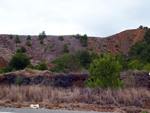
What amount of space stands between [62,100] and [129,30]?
254ft

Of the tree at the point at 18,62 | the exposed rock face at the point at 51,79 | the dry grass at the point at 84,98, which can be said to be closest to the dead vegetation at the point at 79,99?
the dry grass at the point at 84,98

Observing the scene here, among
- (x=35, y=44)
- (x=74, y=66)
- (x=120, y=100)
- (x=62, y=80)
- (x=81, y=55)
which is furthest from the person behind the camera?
(x=35, y=44)

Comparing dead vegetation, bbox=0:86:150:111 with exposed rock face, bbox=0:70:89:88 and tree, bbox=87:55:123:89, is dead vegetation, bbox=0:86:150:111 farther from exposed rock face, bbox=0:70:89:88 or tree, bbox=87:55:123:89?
exposed rock face, bbox=0:70:89:88

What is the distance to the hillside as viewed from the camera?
5885cm

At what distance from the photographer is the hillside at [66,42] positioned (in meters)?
58.8

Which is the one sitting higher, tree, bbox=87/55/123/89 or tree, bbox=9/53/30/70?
tree, bbox=87/55/123/89

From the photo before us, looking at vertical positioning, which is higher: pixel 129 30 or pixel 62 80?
pixel 129 30

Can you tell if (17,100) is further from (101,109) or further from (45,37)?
(45,37)

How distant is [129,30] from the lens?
79.9m

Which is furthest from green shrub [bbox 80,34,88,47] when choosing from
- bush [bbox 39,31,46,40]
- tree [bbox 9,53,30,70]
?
tree [bbox 9,53,30,70]

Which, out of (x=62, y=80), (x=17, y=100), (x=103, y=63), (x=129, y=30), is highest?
(x=129, y=30)

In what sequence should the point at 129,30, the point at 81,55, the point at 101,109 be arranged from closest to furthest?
1. the point at 101,109
2. the point at 81,55
3. the point at 129,30

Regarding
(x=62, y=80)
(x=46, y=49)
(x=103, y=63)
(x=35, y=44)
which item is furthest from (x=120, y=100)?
(x=35, y=44)

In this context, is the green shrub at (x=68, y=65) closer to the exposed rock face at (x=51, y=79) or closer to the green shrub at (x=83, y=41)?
the exposed rock face at (x=51, y=79)
